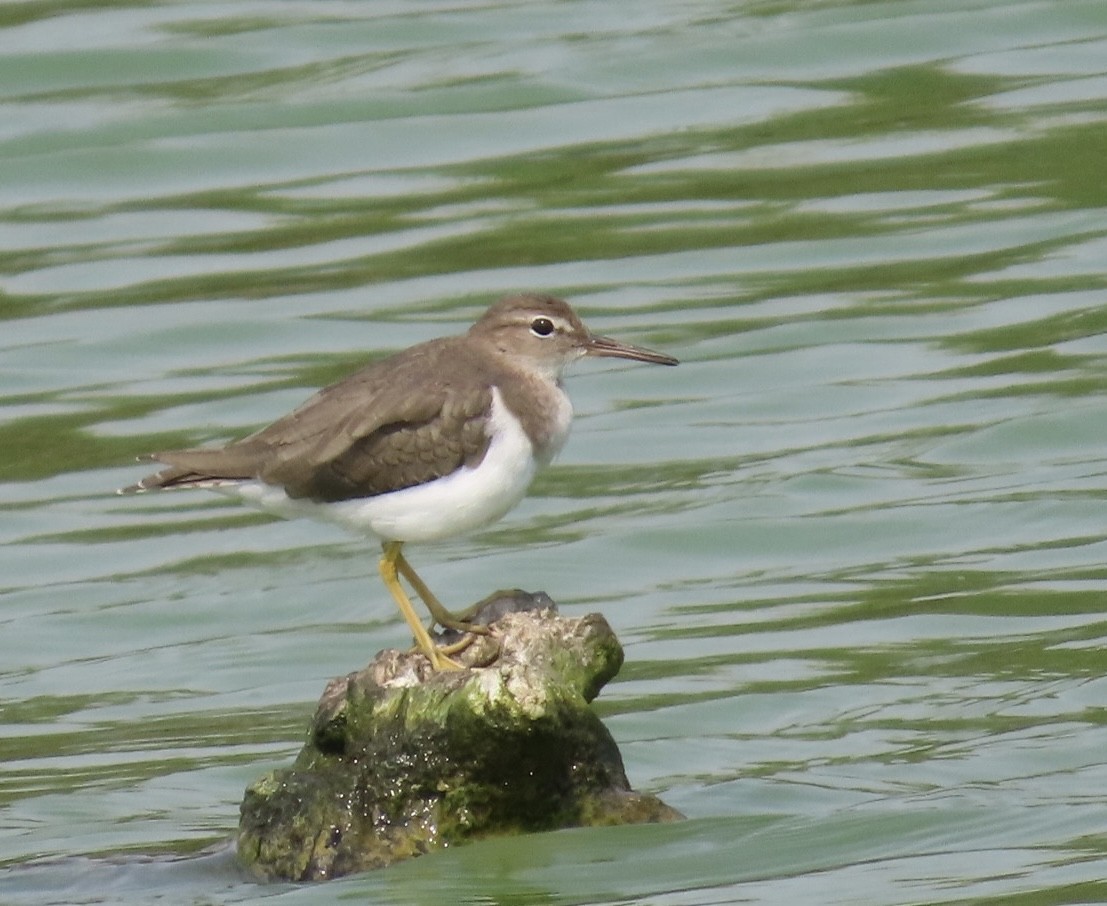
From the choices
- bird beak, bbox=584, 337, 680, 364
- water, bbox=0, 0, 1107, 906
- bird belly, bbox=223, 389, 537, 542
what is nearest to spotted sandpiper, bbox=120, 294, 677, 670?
bird belly, bbox=223, 389, 537, 542

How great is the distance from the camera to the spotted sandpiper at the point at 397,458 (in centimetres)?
1084

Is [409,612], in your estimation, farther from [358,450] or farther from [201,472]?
[201,472]

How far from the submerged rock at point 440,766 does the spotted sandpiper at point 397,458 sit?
821mm

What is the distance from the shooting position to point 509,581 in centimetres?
1542

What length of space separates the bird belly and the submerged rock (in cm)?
87

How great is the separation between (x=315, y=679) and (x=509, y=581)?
1.58 m

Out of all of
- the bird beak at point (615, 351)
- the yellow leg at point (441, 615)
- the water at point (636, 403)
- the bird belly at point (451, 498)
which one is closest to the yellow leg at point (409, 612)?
the yellow leg at point (441, 615)

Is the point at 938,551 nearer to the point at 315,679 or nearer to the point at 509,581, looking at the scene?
the point at 509,581

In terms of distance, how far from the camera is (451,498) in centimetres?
1081

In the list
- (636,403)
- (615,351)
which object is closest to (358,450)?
(615,351)

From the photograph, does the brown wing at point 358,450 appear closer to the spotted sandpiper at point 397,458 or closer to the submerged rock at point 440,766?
the spotted sandpiper at point 397,458

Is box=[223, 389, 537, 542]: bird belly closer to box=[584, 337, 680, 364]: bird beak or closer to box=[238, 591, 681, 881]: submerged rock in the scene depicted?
box=[238, 591, 681, 881]: submerged rock

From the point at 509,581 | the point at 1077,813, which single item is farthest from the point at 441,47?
the point at 1077,813

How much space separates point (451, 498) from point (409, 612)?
0.54 meters
